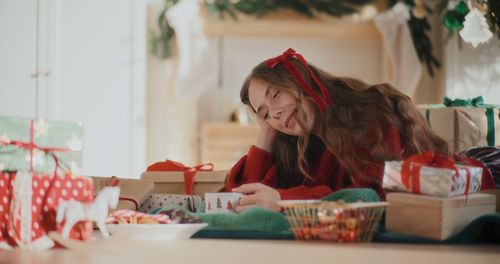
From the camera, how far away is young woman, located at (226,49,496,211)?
5.97 feet

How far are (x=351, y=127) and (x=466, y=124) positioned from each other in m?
0.78

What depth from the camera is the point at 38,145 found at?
3.94 feet

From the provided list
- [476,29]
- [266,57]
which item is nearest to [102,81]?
[266,57]

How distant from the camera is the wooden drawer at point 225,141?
189 inches

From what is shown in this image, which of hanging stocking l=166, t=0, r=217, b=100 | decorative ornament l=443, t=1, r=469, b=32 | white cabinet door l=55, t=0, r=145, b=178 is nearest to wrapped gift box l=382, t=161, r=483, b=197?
decorative ornament l=443, t=1, r=469, b=32

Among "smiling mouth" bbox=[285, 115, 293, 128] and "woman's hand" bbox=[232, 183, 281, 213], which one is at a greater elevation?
"smiling mouth" bbox=[285, 115, 293, 128]

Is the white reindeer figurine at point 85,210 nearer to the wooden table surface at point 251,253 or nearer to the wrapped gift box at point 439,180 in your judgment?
the wooden table surface at point 251,253

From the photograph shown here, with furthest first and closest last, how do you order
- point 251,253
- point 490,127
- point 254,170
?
1. point 490,127
2. point 254,170
3. point 251,253

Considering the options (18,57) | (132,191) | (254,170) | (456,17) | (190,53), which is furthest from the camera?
(190,53)

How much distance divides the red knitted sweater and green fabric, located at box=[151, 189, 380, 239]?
0.32 metres

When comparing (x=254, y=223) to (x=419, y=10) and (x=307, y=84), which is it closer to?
(x=307, y=84)

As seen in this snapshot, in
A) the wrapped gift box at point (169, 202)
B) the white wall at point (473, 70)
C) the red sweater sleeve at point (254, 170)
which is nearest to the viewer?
the wrapped gift box at point (169, 202)

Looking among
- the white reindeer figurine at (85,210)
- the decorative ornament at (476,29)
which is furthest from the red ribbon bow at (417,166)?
the decorative ornament at (476,29)

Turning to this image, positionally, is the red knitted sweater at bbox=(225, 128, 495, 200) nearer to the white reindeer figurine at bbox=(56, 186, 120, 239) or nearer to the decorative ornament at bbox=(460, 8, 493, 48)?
the white reindeer figurine at bbox=(56, 186, 120, 239)
